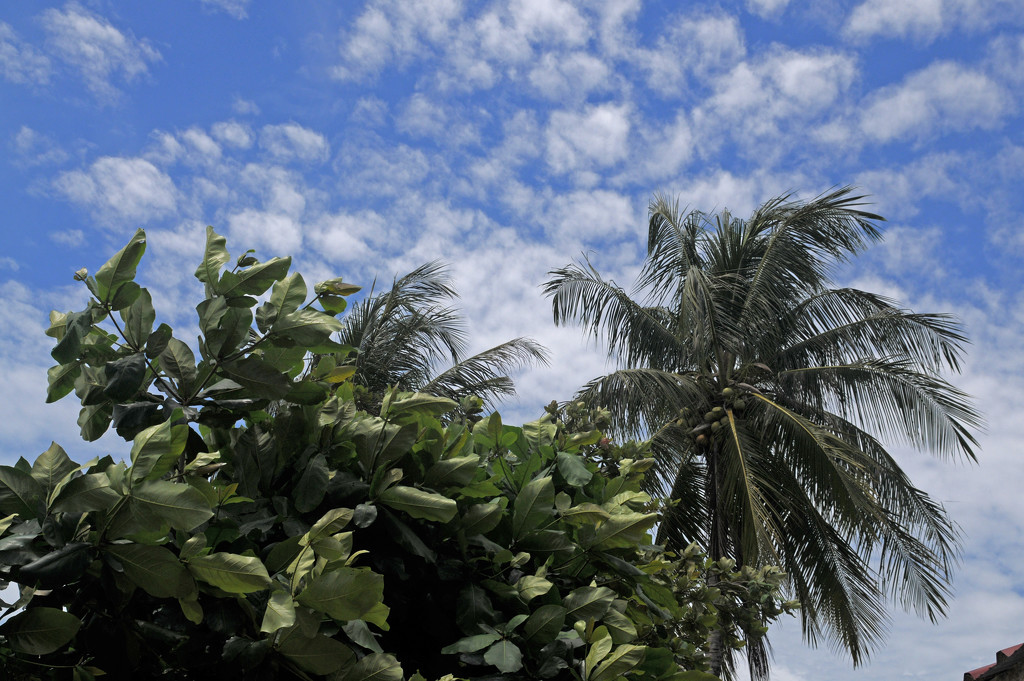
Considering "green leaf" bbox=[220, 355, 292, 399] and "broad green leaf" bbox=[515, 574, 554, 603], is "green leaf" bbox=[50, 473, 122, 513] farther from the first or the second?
"broad green leaf" bbox=[515, 574, 554, 603]

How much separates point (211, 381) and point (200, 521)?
1.43 ft

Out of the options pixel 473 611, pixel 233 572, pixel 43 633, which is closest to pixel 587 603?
pixel 473 611

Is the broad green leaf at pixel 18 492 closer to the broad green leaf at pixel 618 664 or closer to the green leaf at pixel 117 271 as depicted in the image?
the green leaf at pixel 117 271

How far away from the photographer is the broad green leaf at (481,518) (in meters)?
1.59

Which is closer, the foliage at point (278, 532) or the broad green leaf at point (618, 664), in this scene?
the foliage at point (278, 532)

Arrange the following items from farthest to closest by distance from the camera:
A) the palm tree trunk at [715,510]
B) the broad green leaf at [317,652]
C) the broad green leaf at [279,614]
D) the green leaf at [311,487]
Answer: the palm tree trunk at [715,510], the green leaf at [311,487], the broad green leaf at [317,652], the broad green leaf at [279,614]

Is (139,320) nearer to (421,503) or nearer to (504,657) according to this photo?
(421,503)

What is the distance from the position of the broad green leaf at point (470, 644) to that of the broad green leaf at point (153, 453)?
59cm

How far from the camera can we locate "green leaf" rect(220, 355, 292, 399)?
1452 millimetres

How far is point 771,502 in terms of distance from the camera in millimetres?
12156

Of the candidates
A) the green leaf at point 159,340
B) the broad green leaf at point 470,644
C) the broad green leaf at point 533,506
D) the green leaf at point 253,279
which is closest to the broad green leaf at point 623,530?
the broad green leaf at point 533,506

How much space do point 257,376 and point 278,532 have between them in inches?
12.4

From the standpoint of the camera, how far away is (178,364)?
150 cm

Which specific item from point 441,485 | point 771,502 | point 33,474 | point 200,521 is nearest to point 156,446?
point 200,521
